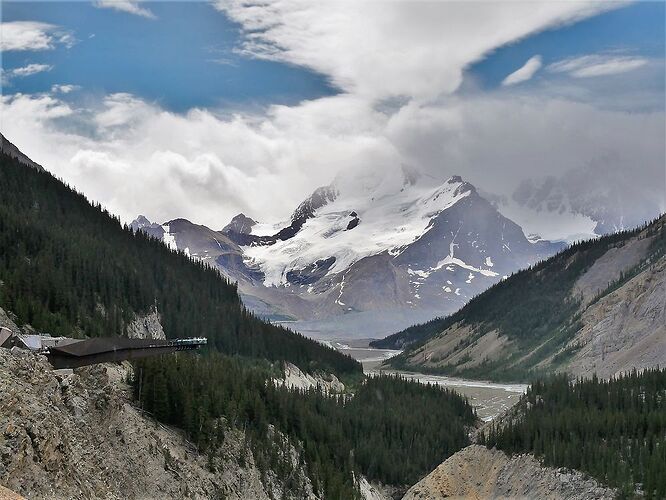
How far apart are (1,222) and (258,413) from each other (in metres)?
62.2

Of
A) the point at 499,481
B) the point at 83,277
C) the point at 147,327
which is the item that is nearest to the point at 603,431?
the point at 499,481

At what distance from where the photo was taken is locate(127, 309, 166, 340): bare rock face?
137 metres

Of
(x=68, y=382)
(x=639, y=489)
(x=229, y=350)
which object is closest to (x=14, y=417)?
(x=68, y=382)

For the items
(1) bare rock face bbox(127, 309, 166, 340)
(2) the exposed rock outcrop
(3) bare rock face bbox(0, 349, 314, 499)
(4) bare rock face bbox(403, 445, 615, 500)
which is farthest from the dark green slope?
(4) bare rock face bbox(403, 445, 615, 500)

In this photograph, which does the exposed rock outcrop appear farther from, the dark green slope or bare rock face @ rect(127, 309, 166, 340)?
bare rock face @ rect(127, 309, 166, 340)

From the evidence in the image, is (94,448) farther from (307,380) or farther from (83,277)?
(307,380)

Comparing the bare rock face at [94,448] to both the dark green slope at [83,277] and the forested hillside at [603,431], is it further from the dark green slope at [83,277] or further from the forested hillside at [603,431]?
the forested hillside at [603,431]

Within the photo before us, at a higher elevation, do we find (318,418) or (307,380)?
(307,380)

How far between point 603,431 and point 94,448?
80.7m

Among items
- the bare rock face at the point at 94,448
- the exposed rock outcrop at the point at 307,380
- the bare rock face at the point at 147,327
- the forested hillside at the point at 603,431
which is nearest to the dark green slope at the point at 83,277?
the bare rock face at the point at 147,327

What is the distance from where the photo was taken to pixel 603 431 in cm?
10925

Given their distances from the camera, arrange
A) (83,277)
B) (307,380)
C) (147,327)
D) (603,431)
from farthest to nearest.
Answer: (307,380) < (147,327) < (83,277) < (603,431)

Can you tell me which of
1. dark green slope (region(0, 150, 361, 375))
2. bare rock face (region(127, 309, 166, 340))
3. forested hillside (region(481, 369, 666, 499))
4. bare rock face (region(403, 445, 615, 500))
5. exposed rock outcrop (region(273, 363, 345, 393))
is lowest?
Answer: bare rock face (region(403, 445, 615, 500))

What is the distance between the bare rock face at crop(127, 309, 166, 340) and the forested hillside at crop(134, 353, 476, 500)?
16971 mm
